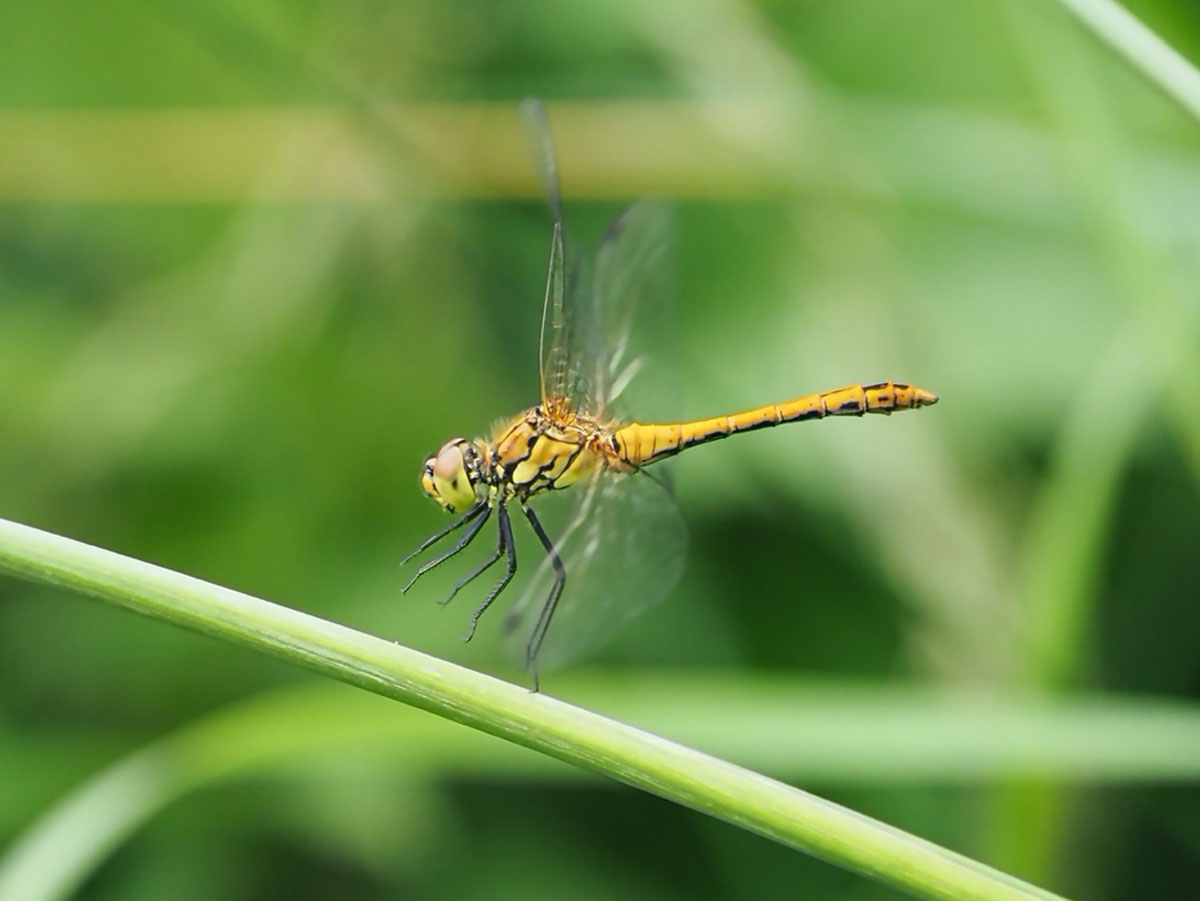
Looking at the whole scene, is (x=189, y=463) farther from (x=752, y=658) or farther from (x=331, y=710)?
(x=752, y=658)

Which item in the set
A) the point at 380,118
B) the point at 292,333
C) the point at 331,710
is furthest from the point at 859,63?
the point at 331,710

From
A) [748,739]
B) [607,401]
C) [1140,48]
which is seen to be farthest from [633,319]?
[1140,48]

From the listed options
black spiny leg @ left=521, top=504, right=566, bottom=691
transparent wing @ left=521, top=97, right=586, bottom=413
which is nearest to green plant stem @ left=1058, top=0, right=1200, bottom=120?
transparent wing @ left=521, top=97, right=586, bottom=413

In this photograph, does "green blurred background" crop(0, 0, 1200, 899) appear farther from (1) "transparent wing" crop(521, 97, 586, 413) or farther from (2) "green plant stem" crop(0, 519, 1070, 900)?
(2) "green plant stem" crop(0, 519, 1070, 900)

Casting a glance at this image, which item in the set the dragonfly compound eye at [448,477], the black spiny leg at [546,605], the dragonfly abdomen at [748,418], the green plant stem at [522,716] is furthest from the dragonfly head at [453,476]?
the green plant stem at [522,716]

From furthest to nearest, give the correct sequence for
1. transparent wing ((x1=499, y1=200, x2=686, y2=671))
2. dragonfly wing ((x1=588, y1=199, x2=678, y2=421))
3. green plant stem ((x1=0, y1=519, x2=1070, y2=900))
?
dragonfly wing ((x1=588, y1=199, x2=678, y2=421))
transparent wing ((x1=499, y1=200, x2=686, y2=671))
green plant stem ((x1=0, y1=519, x2=1070, y2=900))

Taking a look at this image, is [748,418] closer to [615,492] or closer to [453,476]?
[615,492]
